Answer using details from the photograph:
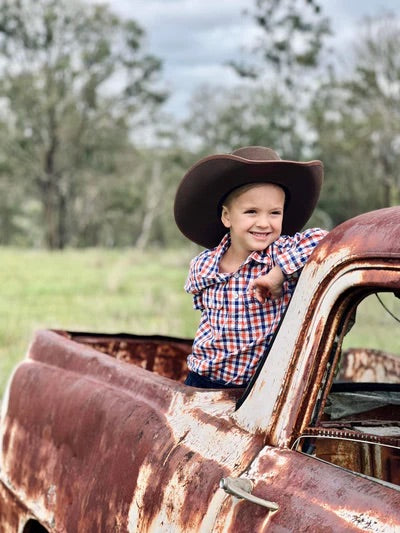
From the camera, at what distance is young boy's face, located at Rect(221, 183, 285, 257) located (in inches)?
108

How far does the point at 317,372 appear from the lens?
2033mm

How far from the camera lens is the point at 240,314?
104 inches

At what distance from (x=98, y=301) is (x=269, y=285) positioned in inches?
586

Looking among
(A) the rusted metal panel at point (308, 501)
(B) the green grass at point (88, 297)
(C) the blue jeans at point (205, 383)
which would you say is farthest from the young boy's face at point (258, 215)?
(B) the green grass at point (88, 297)

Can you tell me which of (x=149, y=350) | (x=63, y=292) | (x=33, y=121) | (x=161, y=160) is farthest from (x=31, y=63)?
(x=149, y=350)

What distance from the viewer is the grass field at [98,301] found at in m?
9.27

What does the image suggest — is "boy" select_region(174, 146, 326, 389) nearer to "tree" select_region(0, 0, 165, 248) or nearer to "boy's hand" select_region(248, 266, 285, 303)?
"boy's hand" select_region(248, 266, 285, 303)

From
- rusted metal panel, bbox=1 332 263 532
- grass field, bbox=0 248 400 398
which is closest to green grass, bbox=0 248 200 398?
grass field, bbox=0 248 400 398

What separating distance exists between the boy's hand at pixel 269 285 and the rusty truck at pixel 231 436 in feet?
0.90

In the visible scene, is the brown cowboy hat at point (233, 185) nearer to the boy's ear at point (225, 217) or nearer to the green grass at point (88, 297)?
the boy's ear at point (225, 217)

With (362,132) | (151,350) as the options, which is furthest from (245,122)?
(151,350)

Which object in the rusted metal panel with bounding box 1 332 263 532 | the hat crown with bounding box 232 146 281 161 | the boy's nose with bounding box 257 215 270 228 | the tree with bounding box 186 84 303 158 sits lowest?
the rusted metal panel with bounding box 1 332 263 532

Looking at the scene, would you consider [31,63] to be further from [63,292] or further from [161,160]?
[63,292]

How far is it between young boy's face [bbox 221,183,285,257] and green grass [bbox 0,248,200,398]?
518 cm
